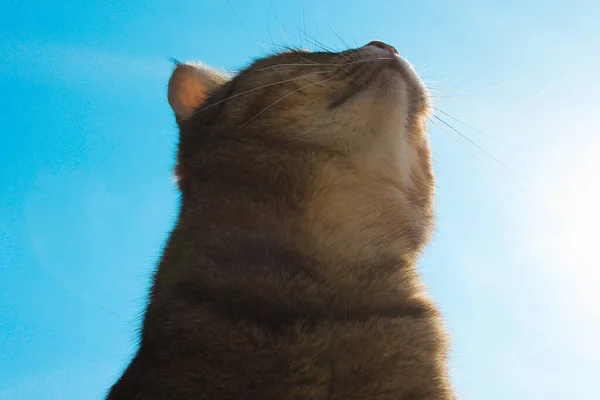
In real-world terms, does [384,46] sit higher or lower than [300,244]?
higher

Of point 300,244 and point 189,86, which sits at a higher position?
point 189,86

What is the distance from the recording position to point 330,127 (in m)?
2.53

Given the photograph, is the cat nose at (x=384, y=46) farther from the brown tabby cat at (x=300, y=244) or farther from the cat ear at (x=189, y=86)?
the cat ear at (x=189, y=86)

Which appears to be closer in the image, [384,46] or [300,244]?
[300,244]

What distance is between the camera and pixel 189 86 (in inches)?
128

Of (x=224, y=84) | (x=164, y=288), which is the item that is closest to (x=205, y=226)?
(x=164, y=288)

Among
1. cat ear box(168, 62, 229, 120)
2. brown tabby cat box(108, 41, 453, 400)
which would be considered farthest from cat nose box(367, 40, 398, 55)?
cat ear box(168, 62, 229, 120)

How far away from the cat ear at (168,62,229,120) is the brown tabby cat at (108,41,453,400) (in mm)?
17

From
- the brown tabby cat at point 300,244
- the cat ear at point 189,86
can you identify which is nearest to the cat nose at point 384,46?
the brown tabby cat at point 300,244

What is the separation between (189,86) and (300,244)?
1419 mm

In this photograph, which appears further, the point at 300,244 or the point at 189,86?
the point at 189,86

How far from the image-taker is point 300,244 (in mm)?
2221

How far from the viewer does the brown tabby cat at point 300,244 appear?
71.6 inches

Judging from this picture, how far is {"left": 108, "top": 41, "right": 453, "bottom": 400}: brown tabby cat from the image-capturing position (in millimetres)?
1817
